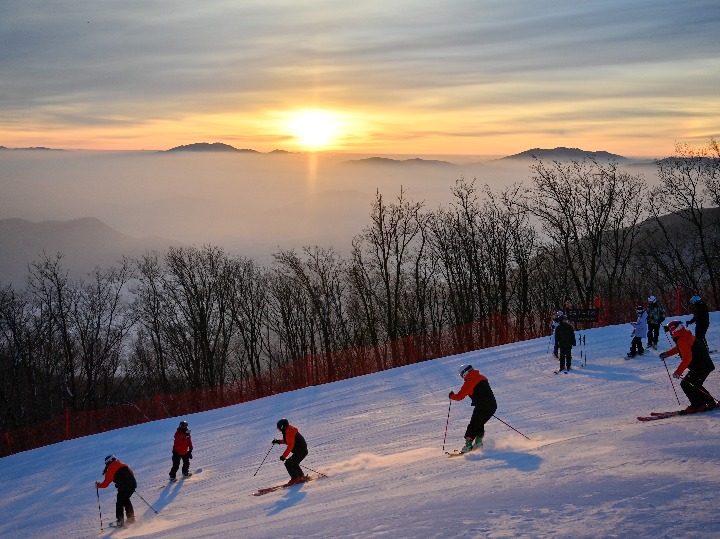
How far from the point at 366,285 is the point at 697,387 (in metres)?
45.3

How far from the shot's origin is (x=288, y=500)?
37.7 ft

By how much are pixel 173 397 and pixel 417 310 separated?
31.7m

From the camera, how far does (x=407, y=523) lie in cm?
808

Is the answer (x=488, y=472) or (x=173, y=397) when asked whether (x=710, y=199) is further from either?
(x=488, y=472)

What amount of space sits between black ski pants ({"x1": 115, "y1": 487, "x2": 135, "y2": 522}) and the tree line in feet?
118

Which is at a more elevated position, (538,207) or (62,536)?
(538,207)

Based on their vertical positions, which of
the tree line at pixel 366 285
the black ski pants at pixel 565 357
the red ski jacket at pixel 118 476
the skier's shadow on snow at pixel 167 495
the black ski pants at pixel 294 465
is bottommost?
the skier's shadow on snow at pixel 167 495

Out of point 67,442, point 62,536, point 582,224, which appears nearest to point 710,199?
point 582,224

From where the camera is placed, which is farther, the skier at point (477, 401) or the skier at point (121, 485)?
the skier at point (121, 485)

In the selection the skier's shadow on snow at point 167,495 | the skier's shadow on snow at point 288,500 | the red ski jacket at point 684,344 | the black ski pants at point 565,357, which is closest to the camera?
the skier's shadow on snow at point 288,500

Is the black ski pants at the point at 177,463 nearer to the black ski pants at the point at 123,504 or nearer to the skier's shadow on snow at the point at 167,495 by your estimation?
the skier's shadow on snow at the point at 167,495

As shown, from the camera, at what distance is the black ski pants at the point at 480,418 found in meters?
12.2

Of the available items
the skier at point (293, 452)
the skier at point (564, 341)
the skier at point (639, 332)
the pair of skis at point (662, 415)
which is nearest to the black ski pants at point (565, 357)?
the skier at point (564, 341)

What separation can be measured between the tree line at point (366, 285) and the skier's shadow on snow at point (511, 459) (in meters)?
37.4
